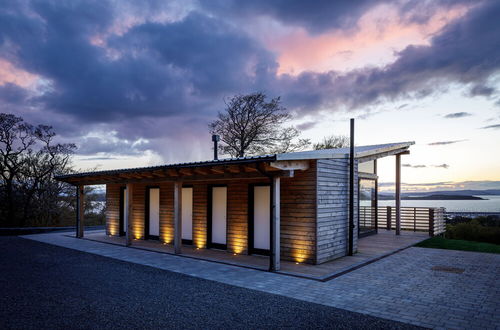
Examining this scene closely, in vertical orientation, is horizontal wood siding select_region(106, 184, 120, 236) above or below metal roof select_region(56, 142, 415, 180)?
below

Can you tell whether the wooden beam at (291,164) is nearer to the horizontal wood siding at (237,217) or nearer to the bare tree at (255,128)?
the horizontal wood siding at (237,217)

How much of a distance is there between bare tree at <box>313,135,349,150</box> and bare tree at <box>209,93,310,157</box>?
340 centimetres

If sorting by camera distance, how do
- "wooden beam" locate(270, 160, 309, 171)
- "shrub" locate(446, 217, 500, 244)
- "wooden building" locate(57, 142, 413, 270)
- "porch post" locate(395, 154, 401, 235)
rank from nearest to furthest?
1. "wooden beam" locate(270, 160, 309, 171)
2. "wooden building" locate(57, 142, 413, 270)
3. "porch post" locate(395, 154, 401, 235)
4. "shrub" locate(446, 217, 500, 244)

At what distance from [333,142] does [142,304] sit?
77.6ft

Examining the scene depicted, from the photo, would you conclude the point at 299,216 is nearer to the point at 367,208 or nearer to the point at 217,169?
the point at 217,169

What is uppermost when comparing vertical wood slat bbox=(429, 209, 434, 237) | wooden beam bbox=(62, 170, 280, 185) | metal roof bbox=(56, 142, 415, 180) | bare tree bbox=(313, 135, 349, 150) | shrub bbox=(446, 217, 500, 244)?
bare tree bbox=(313, 135, 349, 150)

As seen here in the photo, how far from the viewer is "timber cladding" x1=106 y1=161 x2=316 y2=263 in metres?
8.27

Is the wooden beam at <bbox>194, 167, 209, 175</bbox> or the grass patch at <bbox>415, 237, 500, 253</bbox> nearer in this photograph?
the wooden beam at <bbox>194, 167, 209, 175</bbox>

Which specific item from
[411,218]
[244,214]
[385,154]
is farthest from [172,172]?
[411,218]

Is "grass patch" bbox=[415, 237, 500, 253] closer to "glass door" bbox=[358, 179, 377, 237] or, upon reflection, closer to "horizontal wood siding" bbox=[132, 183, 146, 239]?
"glass door" bbox=[358, 179, 377, 237]

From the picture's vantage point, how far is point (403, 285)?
247 inches

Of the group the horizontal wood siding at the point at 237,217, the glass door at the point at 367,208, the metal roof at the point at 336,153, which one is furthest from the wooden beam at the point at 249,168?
the glass door at the point at 367,208

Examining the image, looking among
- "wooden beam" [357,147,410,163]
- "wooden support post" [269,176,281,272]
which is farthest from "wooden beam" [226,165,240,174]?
"wooden beam" [357,147,410,163]

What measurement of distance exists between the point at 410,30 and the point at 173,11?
394 inches
